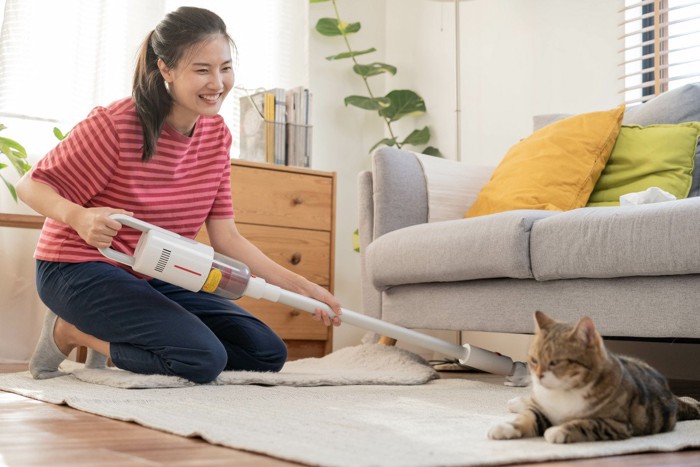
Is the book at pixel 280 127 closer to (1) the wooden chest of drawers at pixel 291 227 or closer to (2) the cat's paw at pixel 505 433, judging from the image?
(1) the wooden chest of drawers at pixel 291 227

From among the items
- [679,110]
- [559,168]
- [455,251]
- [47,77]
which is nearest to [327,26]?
[47,77]

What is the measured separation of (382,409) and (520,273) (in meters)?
0.63

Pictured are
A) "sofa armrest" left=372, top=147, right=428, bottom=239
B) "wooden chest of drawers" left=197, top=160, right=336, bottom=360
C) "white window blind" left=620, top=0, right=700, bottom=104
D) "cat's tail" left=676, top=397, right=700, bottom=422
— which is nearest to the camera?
"cat's tail" left=676, top=397, right=700, bottom=422

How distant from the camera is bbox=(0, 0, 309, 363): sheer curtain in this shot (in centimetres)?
323

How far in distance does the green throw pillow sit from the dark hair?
48.7 inches

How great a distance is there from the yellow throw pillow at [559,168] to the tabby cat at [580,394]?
1.25 metres

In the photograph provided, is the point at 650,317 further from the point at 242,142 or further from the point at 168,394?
the point at 242,142

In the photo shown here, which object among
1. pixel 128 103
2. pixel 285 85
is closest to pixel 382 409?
pixel 128 103

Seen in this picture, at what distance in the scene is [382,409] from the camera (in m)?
1.67

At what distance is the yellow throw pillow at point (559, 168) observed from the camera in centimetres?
256

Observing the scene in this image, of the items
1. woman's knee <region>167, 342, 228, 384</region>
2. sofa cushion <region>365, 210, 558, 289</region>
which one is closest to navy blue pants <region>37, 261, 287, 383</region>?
woman's knee <region>167, 342, 228, 384</region>

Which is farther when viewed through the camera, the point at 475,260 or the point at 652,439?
the point at 475,260

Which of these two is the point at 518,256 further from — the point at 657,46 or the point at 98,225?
the point at 657,46

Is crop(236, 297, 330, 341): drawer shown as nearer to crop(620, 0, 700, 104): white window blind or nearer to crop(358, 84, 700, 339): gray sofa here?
crop(358, 84, 700, 339): gray sofa
